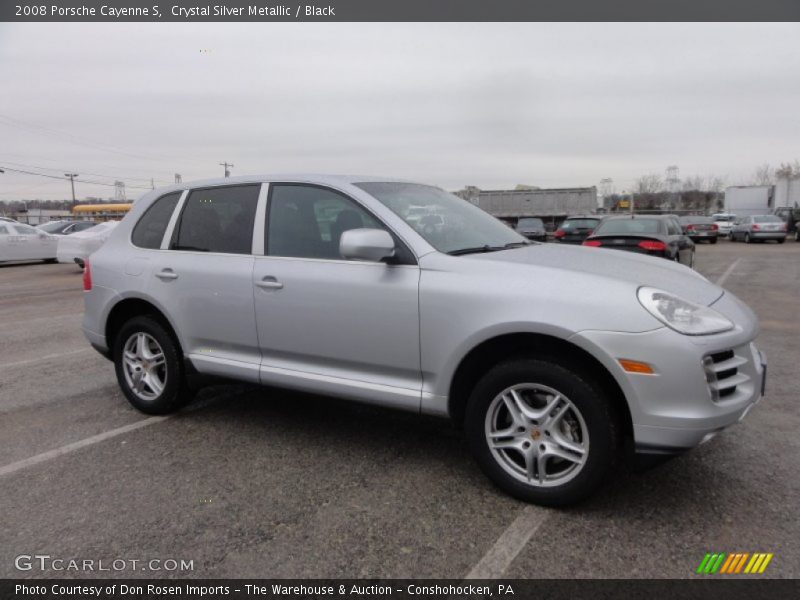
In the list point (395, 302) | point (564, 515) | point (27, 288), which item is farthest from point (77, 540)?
point (27, 288)

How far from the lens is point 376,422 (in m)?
4.34

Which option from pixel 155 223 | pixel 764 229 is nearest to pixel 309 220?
pixel 155 223

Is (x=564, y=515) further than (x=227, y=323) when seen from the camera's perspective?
No

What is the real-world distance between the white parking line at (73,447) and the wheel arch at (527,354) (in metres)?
2.48

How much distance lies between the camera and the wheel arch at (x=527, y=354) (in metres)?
2.89

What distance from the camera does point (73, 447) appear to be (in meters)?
3.94

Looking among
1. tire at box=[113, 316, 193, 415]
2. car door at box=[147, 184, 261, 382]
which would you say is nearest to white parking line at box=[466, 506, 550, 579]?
car door at box=[147, 184, 261, 382]

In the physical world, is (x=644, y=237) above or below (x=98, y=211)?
above

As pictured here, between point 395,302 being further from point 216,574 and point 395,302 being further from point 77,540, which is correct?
point 77,540

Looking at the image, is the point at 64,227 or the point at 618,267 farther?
the point at 64,227

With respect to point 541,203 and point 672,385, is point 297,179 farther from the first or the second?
point 541,203

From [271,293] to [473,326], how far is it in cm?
141

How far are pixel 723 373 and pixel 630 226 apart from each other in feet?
30.3

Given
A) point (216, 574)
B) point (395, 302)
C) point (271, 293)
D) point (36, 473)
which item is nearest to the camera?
point (216, 574)
